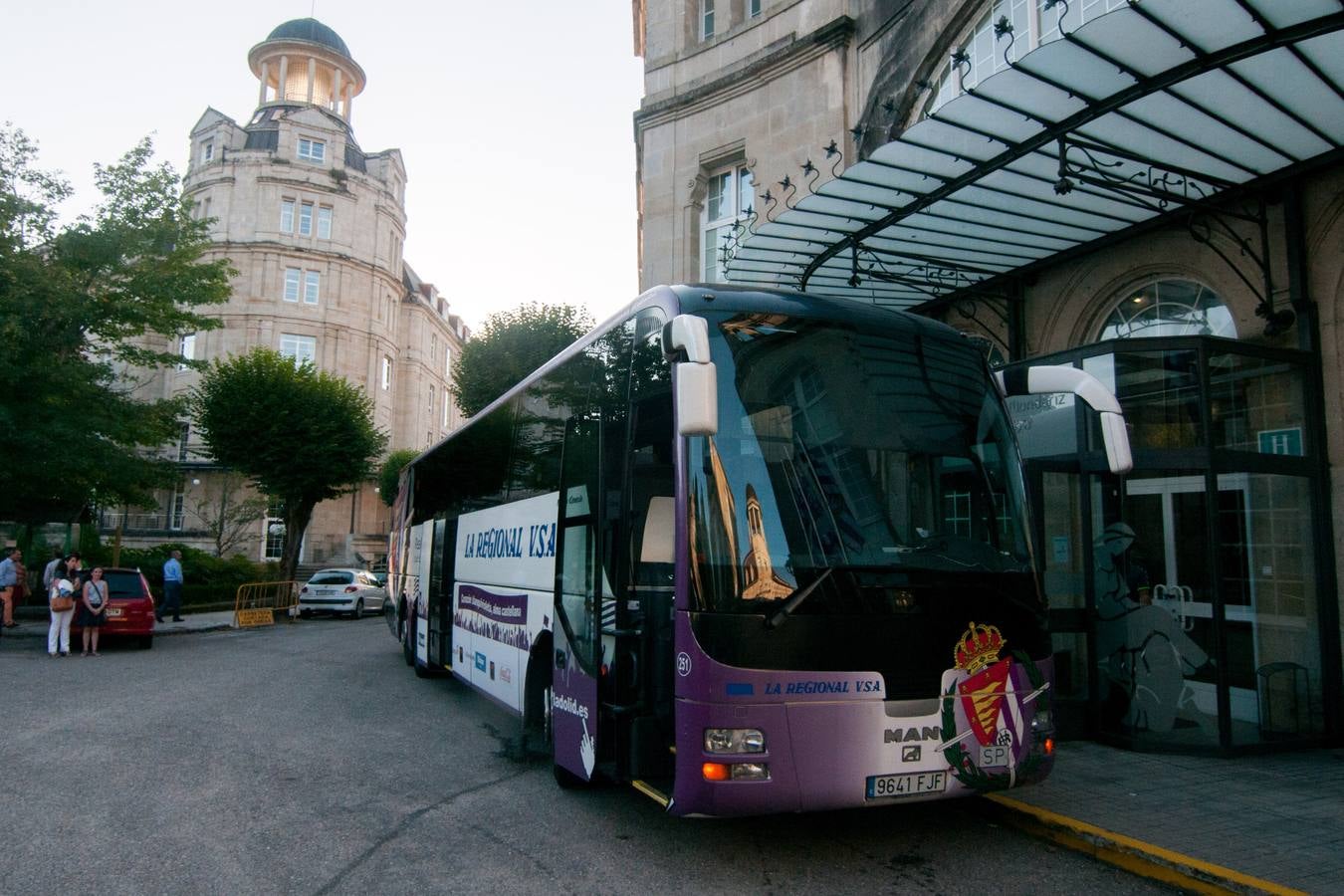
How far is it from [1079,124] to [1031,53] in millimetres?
1223

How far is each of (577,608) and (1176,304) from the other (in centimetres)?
731

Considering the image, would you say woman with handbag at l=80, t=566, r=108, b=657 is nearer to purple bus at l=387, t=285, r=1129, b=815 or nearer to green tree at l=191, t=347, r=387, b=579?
purple bus at l=387, t=285, r=1129, b=815

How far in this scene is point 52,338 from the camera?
18.3 m

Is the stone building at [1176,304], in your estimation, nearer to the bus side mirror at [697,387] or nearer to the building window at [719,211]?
the bus side mirror at [697,387]

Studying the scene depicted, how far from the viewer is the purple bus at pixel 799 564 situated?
15.3 ft

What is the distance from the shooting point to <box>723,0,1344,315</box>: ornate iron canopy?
638 centimetres

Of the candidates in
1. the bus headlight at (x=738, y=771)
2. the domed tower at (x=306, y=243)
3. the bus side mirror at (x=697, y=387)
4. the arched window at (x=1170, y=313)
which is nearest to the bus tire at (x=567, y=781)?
the bus headlight at (x=738, y=771)

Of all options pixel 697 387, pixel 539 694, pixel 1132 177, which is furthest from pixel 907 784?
pixel 1132 177

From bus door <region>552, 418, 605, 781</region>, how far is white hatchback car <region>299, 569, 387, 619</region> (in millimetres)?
23025

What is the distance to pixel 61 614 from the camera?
15.4m

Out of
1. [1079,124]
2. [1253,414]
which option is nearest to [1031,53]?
[1079,124]

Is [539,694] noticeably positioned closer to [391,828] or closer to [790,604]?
[391,828]

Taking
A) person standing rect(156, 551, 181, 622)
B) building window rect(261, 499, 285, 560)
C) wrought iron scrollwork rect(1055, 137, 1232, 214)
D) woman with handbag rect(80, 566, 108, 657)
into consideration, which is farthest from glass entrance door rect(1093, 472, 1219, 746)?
building window rect(261, 499, 285, 560)

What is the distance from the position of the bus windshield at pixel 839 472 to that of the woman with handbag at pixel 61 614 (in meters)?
14.6
